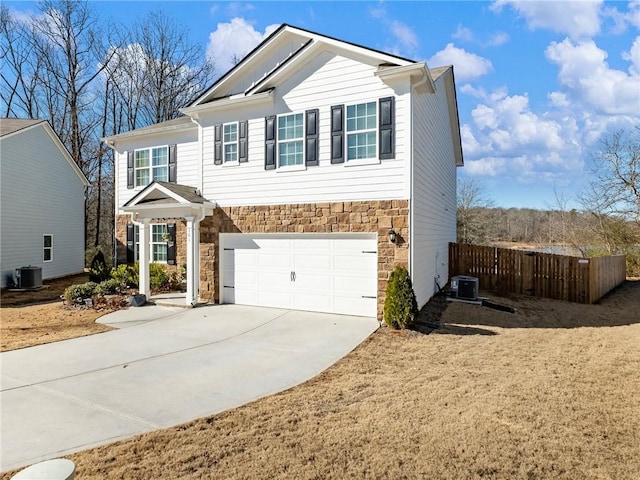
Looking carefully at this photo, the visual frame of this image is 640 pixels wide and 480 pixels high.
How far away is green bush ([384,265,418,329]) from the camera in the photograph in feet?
26.5

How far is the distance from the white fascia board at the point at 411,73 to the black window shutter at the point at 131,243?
1133 centimetres

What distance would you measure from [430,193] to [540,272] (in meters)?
5.55

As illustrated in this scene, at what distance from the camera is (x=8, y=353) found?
670cm

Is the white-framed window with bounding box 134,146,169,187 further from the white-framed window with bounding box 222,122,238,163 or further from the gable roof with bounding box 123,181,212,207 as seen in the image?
the white-framed window with bounding box 222,122,238,163

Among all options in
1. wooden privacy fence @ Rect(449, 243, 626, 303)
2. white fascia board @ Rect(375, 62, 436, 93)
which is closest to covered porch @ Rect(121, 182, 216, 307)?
white fascia board @ Rect(375, 62, 436, 93)

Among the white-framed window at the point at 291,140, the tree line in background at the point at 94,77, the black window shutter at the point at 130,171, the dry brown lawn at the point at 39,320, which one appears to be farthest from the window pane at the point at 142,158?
the tree line in background at the point at 94,77

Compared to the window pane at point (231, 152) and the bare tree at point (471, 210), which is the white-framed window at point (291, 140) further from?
the bare tree at point (471, 210)

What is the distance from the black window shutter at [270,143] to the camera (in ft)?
33.9

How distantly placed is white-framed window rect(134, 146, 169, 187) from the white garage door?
5.14 m

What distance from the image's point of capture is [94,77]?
2514 centimetres

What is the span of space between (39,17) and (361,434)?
3112 centimetres

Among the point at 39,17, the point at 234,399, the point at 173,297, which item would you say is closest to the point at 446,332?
the point at 234,399

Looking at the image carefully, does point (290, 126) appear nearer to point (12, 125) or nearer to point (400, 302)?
point (400, 302)

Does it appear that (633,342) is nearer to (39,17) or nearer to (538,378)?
(538,378)
